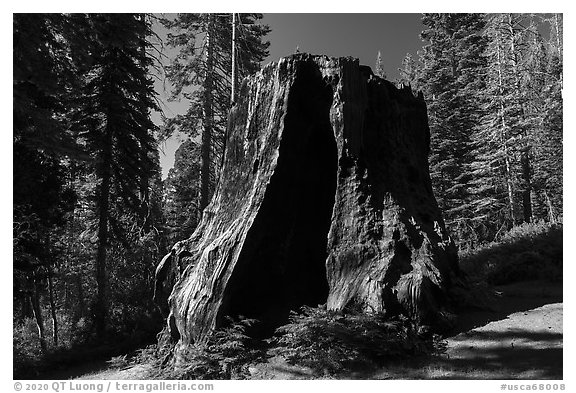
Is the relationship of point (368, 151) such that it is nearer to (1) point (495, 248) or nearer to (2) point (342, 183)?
(2) point (342, 183)

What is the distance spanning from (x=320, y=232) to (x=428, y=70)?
19658 millimetres

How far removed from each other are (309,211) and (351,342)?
134 inches

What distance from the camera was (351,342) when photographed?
6688mm

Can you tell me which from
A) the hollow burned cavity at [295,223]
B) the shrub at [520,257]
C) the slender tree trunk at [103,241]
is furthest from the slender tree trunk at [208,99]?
the shrub at [520,257]

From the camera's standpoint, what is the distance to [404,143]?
954 cm

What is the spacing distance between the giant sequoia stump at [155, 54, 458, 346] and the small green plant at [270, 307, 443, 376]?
57cm

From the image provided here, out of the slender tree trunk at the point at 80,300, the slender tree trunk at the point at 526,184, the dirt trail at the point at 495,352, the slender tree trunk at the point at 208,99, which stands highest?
the slender tree trunk at the point at 208,99

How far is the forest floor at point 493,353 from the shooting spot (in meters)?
5.64

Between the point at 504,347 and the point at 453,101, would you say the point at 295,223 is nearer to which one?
the point at 504,347

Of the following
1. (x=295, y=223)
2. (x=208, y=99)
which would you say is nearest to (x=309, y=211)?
(x=295, y=223)

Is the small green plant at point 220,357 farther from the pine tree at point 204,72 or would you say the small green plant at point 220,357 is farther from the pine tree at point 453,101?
the pine tree at point 453,101

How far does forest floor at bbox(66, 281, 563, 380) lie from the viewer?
5.64m

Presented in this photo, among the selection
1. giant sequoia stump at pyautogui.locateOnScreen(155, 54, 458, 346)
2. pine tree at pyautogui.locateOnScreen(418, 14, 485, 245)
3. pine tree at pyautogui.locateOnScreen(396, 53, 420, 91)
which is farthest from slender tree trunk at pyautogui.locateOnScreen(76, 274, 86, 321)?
pine tree at pyautogui.locateOnScreen(396, 53, 420, 91)

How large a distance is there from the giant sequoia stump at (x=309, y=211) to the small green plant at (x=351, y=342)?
0.57 meters
